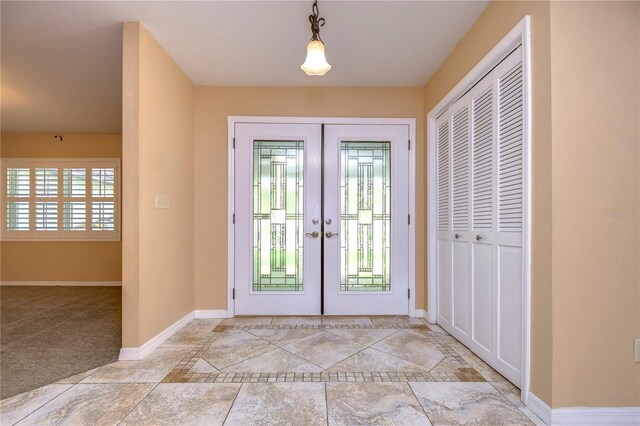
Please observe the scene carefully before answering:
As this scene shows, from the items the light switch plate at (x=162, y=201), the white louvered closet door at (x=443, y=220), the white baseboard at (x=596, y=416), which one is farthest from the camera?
the white louvered closet door at (x=443, y=220)

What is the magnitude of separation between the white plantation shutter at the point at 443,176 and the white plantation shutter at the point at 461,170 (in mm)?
160

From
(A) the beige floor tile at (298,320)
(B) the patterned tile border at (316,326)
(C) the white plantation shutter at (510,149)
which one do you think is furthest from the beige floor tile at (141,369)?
(C) the white plantation shutter at (510,149)

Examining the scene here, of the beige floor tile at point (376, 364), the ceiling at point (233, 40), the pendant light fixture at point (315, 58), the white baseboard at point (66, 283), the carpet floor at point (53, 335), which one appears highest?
the ceiling at point (233, 40)

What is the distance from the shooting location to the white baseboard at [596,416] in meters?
1.56

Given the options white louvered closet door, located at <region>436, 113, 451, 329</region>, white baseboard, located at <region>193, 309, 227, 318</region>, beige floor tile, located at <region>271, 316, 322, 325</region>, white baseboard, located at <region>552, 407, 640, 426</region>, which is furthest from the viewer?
white baseboard, located at <region>193, 309, 227, 318</region>

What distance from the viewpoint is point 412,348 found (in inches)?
101

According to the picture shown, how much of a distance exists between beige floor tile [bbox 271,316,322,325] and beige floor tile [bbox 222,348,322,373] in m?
0.76

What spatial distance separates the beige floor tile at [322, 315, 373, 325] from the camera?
3.23 meters

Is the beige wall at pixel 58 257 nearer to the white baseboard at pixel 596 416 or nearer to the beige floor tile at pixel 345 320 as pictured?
the beige floor tile at pixel 345 320

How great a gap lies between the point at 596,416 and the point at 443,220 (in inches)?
68.7

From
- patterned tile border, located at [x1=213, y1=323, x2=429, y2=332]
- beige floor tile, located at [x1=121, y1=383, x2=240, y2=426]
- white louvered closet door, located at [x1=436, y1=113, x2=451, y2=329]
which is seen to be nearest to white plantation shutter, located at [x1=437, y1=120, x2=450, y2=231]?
white louvered closet door, located at [x1=436, y1=113, x2=451, y2=329]

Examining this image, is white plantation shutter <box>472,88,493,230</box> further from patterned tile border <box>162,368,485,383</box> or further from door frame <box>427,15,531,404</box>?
patterned tile border <box>162,368,485,383</box>

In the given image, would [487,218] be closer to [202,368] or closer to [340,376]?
[340,376]

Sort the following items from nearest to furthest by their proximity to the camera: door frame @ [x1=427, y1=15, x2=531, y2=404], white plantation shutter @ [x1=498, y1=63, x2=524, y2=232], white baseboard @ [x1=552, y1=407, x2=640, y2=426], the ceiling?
1. white baseboard @ [x1=552, y1=407, x2=640, y2=426]
2. door frame @ [x1=427, y1=15, x2=531, y2=404]
3. white plantation shutter @ [x1=498, y1=63, x2=524, y2=232]
4. the ceiling
